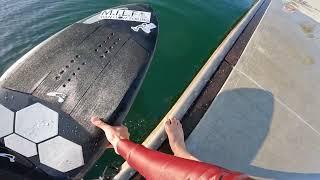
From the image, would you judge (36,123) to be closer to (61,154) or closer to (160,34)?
(61,154)

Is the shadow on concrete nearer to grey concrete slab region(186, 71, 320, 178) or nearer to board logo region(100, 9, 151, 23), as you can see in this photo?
grey concrete slab region(186, 71, 320, 178)

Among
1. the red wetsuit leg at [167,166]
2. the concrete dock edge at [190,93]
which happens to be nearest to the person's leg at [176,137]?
the concrete dock edge at [190,93]

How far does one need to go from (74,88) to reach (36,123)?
545mm

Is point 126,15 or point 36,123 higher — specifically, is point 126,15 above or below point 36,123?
above

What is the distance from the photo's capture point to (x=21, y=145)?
4.20 meters

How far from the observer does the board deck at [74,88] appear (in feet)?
14.0

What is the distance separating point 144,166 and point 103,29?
2.40 meters

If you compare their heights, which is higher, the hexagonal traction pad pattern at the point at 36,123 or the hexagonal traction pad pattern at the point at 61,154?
the hexagonal traction pad pattern at the point at 36,123

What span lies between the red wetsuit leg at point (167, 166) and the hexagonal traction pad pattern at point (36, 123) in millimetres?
879

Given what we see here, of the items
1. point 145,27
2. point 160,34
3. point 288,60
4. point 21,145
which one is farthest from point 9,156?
point 288,60

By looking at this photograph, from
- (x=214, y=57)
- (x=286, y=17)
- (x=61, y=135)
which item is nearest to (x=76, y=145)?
(x=61, y=135)

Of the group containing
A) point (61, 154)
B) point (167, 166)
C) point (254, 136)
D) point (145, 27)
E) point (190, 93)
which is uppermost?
point (145, 27)

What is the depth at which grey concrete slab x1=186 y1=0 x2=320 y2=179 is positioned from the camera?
4188 millimetres

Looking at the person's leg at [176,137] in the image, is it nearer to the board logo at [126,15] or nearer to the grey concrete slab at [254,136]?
the grey concrete slab at [254,136]
